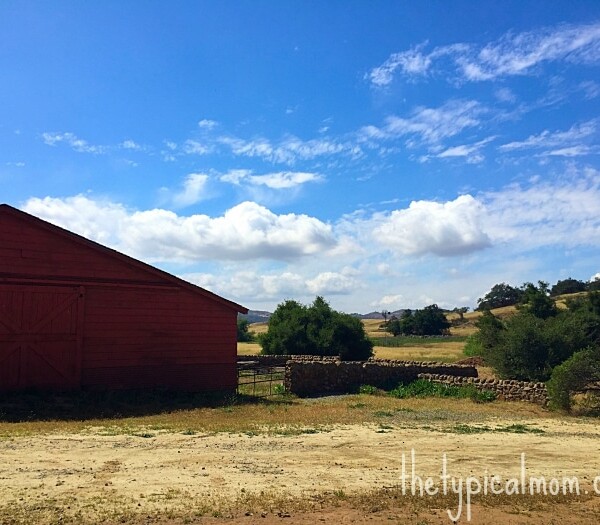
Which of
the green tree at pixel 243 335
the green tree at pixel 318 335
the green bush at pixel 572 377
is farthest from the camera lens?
the green tree at pixel 243 335

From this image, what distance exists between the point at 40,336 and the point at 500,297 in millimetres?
114974

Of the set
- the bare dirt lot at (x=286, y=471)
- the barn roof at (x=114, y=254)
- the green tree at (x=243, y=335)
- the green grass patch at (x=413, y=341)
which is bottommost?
the bare dirt lot at (x=286, y=471)

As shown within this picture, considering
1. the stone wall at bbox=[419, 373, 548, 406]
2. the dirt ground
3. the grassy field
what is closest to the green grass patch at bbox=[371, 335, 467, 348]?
the grassy field

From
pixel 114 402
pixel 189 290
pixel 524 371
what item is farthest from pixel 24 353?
pixel 524 371

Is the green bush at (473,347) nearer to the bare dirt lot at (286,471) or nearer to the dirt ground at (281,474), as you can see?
the bare dirt lot at (286,471)

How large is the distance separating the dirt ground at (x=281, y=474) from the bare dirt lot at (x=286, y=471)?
2cm

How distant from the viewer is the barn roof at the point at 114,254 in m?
18.9

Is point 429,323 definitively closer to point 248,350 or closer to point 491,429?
point 248,350

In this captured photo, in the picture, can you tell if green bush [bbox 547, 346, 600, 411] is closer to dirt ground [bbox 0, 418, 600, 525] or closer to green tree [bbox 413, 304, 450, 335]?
dirt ground [bbox 0, 418, 600, 525]

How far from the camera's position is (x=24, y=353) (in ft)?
61.5

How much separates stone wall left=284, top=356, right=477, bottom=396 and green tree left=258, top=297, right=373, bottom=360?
14.3m

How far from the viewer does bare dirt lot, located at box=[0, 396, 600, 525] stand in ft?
23.3

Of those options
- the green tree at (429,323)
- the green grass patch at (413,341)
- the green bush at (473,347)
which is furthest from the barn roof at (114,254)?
the green tree at (429,323)

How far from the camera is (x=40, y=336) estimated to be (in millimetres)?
19062
